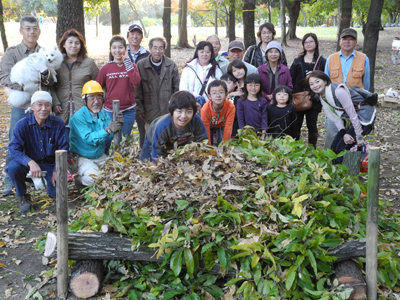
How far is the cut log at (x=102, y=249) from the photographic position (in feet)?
11.9

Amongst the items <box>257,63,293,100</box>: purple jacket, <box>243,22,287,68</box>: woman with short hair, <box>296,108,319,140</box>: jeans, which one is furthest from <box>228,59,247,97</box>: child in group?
<box>296,108,319,140</box>: jeans

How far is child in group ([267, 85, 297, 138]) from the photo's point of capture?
5.88 metres

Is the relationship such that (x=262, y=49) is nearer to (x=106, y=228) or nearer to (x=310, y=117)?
(x=310, y=117)

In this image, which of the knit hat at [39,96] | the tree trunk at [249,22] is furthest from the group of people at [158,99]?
the tree trunk at [249,22]

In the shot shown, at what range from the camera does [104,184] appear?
15.3 feet

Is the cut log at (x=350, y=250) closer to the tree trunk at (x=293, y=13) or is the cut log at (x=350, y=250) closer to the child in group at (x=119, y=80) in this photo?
the child in group at (x=119, y=80)

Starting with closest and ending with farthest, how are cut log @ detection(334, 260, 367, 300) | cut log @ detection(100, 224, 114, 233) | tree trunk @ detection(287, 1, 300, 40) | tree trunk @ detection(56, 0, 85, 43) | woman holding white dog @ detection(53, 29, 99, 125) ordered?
cut log @ detection(334, 260, 367, 300)
cut log @ detection(100, 224, 114, 233)
woman holding white dog @ detection(53, 29, 99, 125)
tree trunk @ detection(56, 0, 85, 43)
tree trunk @ detection(287, 1, 300, 40)

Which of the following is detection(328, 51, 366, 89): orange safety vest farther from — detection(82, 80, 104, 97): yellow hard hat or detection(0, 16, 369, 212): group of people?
detection(82, 80, 104, 97): yellow hard hat

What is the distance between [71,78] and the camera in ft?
18.9

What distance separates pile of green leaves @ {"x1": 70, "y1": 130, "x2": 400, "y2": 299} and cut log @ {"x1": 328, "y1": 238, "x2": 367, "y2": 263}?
0.07 m

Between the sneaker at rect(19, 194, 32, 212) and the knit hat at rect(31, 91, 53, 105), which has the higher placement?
the knit hat at rect(31, 91, 53, 105)

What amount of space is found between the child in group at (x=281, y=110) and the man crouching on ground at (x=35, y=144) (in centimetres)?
296

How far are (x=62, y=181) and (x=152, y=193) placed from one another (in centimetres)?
88

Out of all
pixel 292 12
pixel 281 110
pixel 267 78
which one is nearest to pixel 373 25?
pixel 267 78
